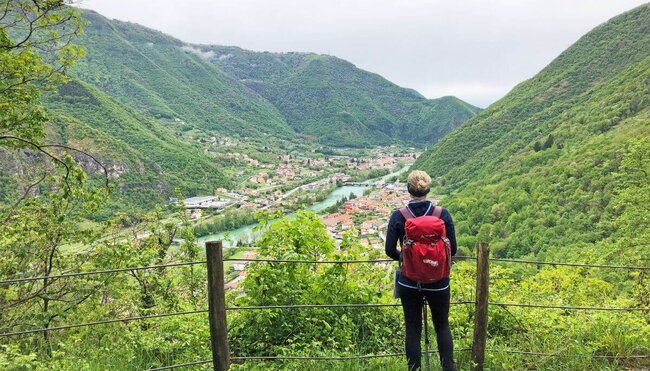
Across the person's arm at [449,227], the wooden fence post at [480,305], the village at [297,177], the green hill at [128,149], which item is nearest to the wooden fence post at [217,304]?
the person's arm at [449,227]

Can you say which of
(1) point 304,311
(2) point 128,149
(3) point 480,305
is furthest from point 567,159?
(2) point 128,149

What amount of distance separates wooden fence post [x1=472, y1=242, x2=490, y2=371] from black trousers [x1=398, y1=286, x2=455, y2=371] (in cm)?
46

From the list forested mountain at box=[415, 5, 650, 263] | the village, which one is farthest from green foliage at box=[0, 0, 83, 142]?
the village

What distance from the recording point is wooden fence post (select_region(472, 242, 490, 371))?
3568mm

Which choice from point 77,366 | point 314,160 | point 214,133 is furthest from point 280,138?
point 77,366

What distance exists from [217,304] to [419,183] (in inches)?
76.0

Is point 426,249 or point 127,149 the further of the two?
point 127,149

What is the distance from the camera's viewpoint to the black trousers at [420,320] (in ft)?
10.3

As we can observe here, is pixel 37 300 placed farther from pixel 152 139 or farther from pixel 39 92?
pixel 152 139

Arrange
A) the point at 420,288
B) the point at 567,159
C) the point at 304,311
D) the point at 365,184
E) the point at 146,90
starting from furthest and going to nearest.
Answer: the point at 146,90, the point at 365,184, the point at 567,159, the point at 304,311, the point at 420,288

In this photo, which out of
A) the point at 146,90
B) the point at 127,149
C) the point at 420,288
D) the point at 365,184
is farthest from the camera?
the point at 146,90

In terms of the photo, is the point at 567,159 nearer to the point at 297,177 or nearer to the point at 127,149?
the point at 127,149

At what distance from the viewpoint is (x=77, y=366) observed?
369cm

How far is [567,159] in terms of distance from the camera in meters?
48.4
